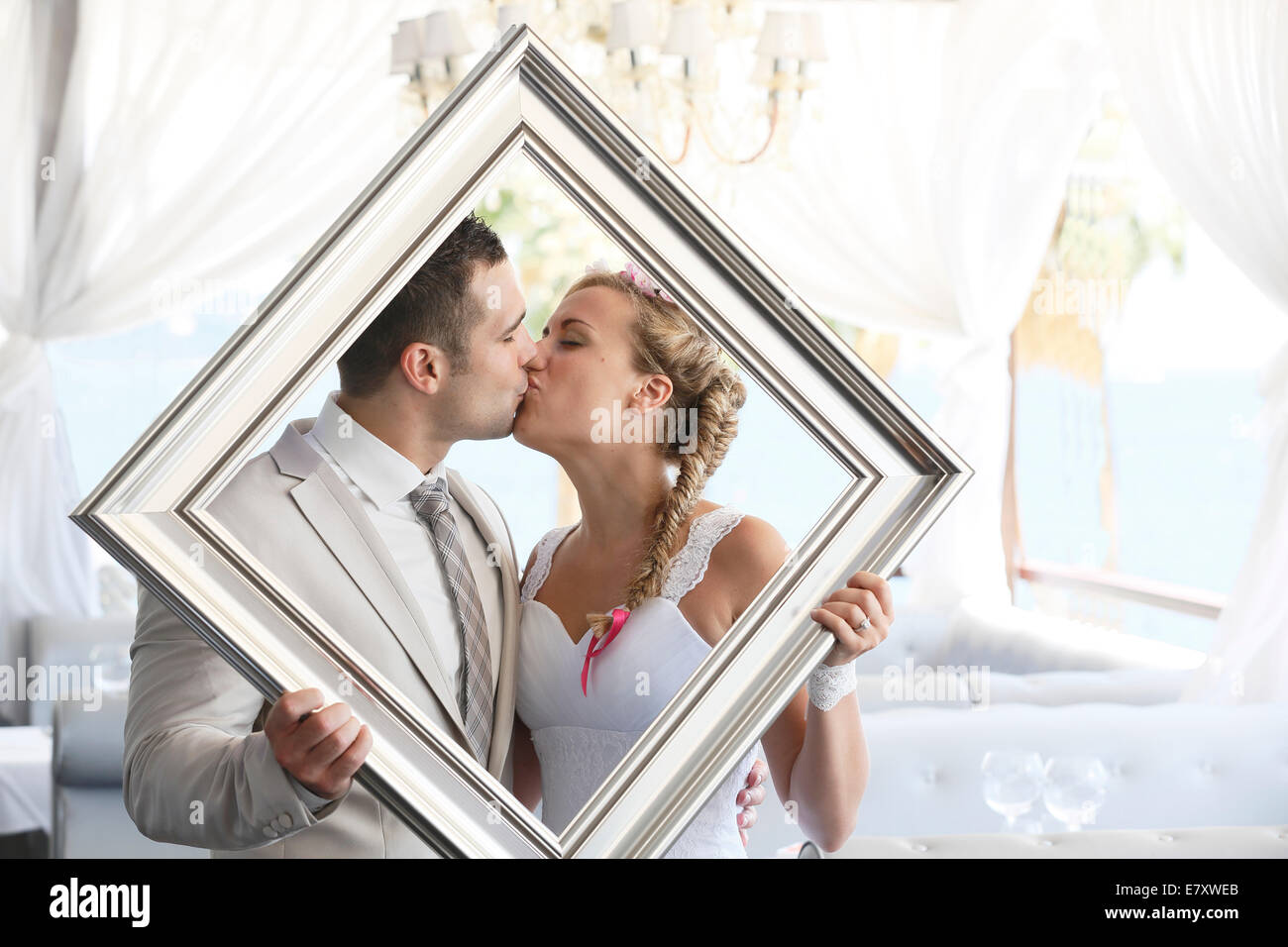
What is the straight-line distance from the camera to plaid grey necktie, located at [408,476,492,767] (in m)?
0.77

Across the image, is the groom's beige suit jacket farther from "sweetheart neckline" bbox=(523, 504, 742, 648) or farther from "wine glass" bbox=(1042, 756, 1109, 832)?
"wine glass" bbox=(1042, 756, 1109, 832)

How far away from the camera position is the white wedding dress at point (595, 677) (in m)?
0.78

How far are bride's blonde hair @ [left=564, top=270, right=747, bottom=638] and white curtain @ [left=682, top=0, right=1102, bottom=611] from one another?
3374 mm

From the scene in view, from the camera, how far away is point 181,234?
4082 mm

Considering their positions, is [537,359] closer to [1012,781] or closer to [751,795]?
[751,795]

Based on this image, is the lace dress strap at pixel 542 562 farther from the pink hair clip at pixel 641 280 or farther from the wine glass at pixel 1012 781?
the wine glass at pixel 1012 781

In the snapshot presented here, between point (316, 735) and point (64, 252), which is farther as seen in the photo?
point (64, 252)

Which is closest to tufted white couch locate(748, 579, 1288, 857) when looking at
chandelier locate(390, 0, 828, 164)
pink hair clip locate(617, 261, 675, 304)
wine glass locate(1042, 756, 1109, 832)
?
wine glass locate(1042, 756, 1109, 832)

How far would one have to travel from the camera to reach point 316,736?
2.26 ft

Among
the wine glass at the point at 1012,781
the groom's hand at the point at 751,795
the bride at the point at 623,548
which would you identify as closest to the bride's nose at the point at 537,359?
the bride at the point at 623,548

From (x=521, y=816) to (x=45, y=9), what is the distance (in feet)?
14.5

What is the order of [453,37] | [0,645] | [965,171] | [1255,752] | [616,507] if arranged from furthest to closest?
1. [965,171]
2. [0,645]
3. [453,37]
4. [1255,752]
5. [616,507]

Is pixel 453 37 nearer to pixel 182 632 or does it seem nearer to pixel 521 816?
pixel 182 632

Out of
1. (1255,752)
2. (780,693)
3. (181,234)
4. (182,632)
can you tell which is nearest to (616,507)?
(780,693)
